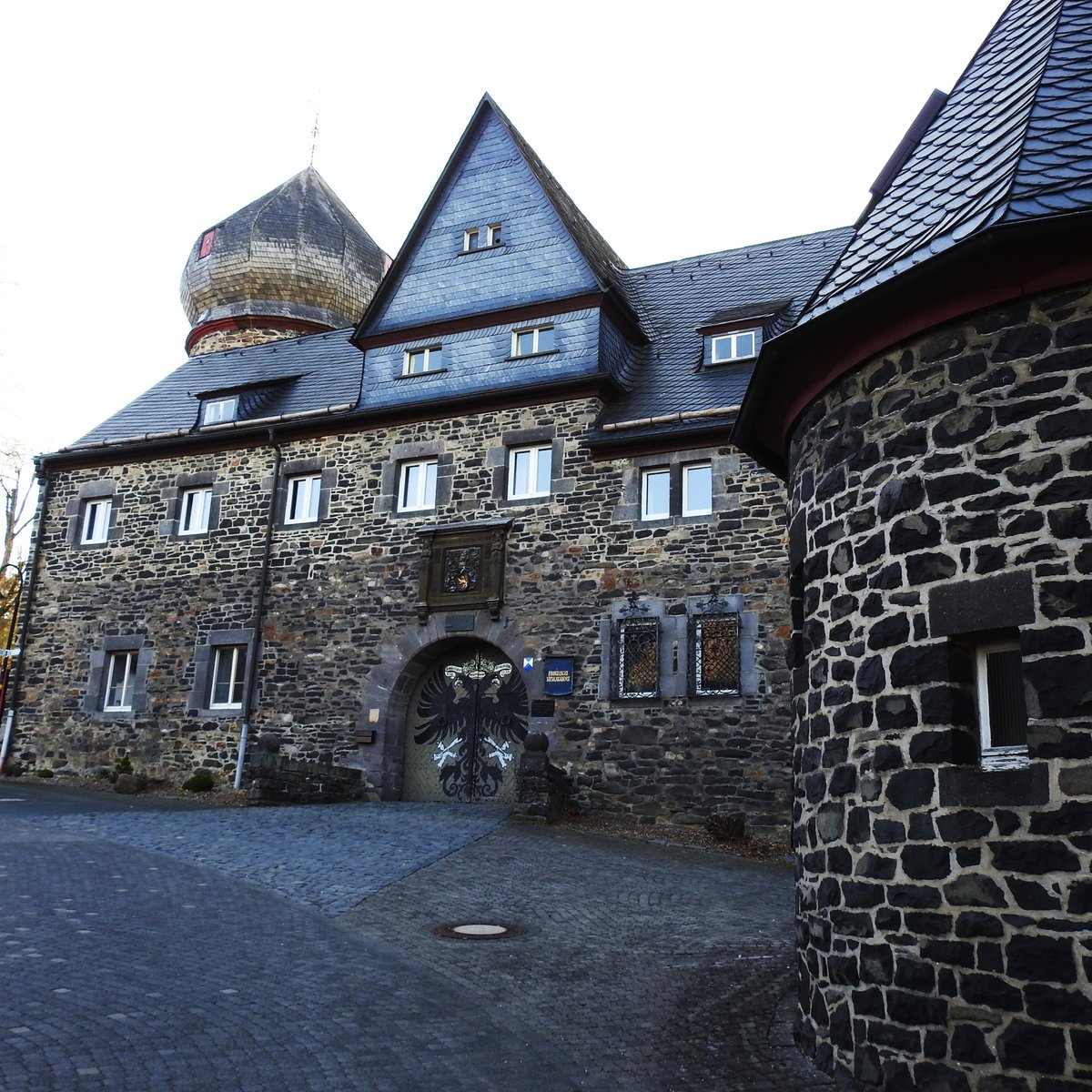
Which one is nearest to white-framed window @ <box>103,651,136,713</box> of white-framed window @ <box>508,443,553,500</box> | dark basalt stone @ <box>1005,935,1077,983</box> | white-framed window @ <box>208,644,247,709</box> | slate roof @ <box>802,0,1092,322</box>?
white-framed window @ <box>208,644,247,709</box>

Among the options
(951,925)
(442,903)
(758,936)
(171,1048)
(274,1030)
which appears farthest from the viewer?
(442,903)

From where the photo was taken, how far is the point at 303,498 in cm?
2006

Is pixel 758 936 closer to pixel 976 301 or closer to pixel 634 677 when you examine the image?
pixel 976 301

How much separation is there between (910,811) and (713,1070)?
5.53 ft

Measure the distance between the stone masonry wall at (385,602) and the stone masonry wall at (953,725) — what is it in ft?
28.8

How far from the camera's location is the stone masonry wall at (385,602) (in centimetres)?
1572

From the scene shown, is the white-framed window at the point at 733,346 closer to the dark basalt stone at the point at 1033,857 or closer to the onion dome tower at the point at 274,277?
the onion dome tower at the point at 274,277

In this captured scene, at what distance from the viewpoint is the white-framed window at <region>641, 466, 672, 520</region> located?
55.4 feet

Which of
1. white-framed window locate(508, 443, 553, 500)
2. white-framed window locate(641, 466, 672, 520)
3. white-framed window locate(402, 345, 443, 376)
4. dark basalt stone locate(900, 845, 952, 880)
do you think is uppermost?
white-framed window locate(402, 345, 443, 376)

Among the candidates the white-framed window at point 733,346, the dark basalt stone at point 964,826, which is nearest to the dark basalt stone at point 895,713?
the dark basalt stone at point 964,826

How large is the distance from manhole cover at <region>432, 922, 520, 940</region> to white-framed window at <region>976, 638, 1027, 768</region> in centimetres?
448

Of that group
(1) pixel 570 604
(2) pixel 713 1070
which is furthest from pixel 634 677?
(2) pixel 713 1070

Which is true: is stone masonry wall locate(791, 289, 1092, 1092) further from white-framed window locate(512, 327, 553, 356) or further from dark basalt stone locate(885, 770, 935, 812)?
white-framed window locate(512, 327, 553, 356)

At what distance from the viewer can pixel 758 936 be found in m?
9.24
